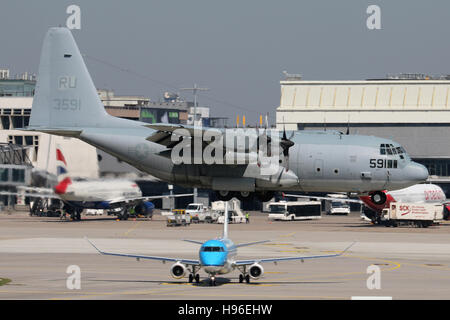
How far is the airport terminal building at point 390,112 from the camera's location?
159 metres

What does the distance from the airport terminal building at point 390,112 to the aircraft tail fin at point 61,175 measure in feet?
362

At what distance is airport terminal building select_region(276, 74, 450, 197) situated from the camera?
522 ft

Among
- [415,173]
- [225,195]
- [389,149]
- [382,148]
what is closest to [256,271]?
[225,195]

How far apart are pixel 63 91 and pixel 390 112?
105 m

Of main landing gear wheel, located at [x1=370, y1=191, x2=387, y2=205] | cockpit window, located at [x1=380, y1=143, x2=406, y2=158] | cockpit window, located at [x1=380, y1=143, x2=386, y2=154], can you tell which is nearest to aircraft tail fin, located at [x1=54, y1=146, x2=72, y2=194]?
main landing gear wheel, located at [x1=370, y1=191, x2=387, y2=205]

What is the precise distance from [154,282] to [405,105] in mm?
107027

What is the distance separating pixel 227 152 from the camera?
62438 mm

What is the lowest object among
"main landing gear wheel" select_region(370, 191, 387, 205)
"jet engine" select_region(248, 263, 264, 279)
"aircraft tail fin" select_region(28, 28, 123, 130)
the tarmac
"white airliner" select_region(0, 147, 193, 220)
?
the tarmac

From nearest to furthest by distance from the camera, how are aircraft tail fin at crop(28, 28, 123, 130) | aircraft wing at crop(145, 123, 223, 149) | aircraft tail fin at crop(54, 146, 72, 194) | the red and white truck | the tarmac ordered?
aircraft tail fin at crop(54, 146, 72, 194) → aircraft wing at crop(145, 123, 223, 149) → the tarmac → aircraft tail fin at crop(28, 28, 123, 130) → the red and white truck

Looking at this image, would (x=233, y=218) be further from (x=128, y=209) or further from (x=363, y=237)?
(x=363, y=237)

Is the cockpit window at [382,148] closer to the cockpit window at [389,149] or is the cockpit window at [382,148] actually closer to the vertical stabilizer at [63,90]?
the cockpit window at [389,149]

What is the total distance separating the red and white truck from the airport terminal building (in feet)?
134

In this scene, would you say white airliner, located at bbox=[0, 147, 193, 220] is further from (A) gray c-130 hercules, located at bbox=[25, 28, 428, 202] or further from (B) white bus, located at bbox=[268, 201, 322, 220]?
(B) white bus, located at bbox=[268, 201, 322, 220]

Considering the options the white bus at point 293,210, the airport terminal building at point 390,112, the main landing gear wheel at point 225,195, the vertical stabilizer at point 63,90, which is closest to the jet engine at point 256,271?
the main landing gear wheel at point 225,195
